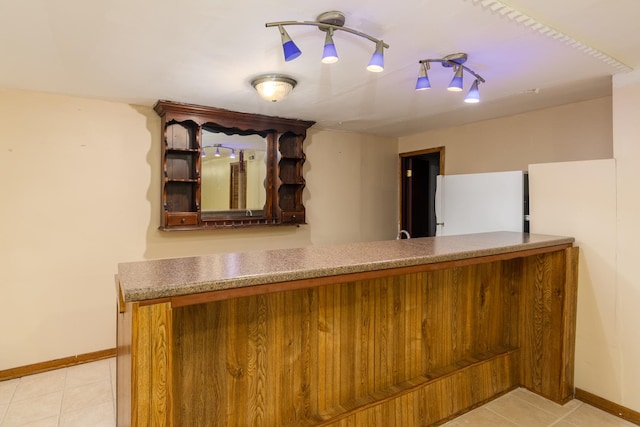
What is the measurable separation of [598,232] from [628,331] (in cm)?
64

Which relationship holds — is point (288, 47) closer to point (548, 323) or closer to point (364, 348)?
point (364, 348)

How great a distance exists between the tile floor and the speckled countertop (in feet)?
3.55

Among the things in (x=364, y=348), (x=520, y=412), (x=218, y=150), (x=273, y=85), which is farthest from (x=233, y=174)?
(x=520, y=412)

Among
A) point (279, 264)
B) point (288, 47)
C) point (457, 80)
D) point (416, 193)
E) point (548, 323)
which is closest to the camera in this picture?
point (279, 264)

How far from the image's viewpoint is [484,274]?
2.55 metres

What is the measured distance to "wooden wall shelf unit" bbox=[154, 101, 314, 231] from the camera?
126 inches

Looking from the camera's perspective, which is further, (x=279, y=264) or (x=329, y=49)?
(x=329, y=49)

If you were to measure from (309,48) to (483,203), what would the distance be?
2037 mm

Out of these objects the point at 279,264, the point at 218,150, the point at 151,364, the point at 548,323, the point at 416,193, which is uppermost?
the point at 218,150

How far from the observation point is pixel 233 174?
361cm

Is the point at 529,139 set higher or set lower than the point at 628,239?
higher

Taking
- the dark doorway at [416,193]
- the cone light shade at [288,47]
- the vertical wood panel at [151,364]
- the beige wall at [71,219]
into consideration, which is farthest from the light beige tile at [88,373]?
the dark doorway at [416,193]

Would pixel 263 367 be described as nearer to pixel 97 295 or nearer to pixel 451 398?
pixel 451 398

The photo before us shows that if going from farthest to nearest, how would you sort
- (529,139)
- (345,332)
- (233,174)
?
1. (233,174)
2. (529,139)
3. (345,332)
